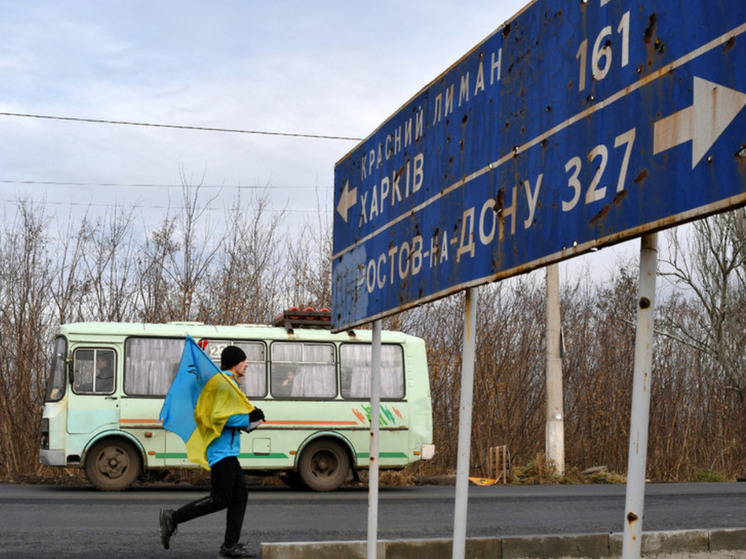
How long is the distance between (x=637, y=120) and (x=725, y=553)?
7669 millimetres

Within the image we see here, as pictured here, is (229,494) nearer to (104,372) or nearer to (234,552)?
(234,552)

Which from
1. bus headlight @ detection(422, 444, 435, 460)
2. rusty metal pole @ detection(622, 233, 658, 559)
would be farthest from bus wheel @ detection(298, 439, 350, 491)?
rusty metal pole @ detection(622, 233, 658, 559)

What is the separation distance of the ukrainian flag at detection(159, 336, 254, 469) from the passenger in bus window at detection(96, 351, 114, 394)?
788cm

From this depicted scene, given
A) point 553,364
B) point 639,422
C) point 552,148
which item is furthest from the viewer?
point 553,364

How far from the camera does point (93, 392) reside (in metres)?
16.8

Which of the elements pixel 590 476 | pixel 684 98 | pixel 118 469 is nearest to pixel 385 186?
pixel 684 98

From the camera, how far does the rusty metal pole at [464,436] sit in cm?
460

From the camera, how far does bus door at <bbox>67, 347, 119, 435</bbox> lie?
16.6 m

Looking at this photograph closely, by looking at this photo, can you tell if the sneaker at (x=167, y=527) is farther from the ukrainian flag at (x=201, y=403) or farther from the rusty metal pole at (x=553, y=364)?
the rusty metal pole at (x=553, y=364)

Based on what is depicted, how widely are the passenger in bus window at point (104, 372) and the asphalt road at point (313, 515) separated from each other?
5.51ft

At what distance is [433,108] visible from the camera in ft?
16.6

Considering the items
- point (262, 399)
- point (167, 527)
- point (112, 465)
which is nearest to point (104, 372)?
point (112, 465)

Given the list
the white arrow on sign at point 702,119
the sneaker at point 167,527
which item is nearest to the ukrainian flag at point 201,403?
the sneaker at point 167,527

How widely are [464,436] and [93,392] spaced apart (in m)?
13.1
